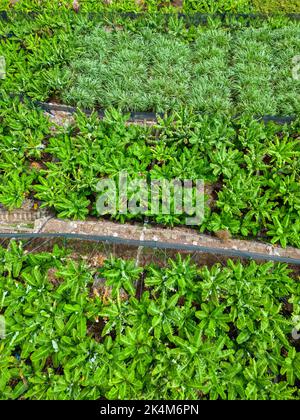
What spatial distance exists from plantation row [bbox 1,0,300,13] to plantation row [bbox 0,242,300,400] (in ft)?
20.8

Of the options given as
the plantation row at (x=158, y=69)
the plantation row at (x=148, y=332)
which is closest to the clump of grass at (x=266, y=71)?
the plantation row at (x=158, y=69)

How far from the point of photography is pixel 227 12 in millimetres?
7074

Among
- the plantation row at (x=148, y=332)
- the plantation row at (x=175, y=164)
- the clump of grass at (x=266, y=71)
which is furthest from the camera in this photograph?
the clump of grass at (x=266, y=71)

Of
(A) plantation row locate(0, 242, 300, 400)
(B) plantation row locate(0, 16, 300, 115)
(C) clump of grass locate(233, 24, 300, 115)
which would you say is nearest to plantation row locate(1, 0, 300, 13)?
(B) plantation row locate(0, 16, 300, 115)

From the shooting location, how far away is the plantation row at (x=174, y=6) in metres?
7.21

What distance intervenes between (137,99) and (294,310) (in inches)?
167

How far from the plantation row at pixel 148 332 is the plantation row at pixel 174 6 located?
6.34 meters

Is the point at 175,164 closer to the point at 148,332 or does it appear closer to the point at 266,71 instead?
the point at 148,332

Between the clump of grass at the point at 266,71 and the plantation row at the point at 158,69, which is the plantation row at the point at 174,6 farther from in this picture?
the clump of grass at the point at 266,71

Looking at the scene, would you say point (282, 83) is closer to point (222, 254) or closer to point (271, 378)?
point (222, 254)

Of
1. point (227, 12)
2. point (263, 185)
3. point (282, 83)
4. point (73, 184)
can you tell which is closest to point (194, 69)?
point (282, 83)

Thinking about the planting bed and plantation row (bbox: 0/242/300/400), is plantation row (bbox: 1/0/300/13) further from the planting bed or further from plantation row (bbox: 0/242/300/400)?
plantation row (bbox: 0/242/300/400)

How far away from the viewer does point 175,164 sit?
4773 mm
